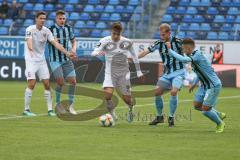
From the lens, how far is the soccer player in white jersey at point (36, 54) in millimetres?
17609

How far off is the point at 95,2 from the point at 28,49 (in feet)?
69.7

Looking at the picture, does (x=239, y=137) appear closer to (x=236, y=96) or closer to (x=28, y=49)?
(x=28, y=49)

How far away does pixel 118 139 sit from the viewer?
41.6ft

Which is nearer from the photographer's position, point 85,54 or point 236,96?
point 236,96

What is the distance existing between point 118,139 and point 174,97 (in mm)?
3045

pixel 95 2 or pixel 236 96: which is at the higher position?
pixel 95 2

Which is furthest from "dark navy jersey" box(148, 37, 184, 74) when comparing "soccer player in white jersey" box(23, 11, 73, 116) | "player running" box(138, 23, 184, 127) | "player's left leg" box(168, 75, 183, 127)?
"soccer player in white jersey" box(23, 11, 73, 116)

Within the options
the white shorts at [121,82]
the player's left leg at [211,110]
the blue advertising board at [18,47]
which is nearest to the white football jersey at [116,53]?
the white shorts at [121,82]

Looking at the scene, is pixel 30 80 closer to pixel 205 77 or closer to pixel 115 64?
pixel 115 64

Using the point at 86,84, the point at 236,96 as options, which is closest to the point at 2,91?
the point at 86,84

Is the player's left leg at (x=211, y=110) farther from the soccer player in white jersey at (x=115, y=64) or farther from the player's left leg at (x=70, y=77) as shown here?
the player's left leg at (x=70, y=77)

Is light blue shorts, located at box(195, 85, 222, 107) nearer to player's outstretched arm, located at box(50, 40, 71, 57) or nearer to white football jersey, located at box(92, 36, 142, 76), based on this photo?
white football jersey, located at box(92, 36, 142, 76)

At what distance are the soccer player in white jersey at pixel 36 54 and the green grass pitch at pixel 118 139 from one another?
0.48 m

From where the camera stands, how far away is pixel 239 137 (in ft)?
43.4
